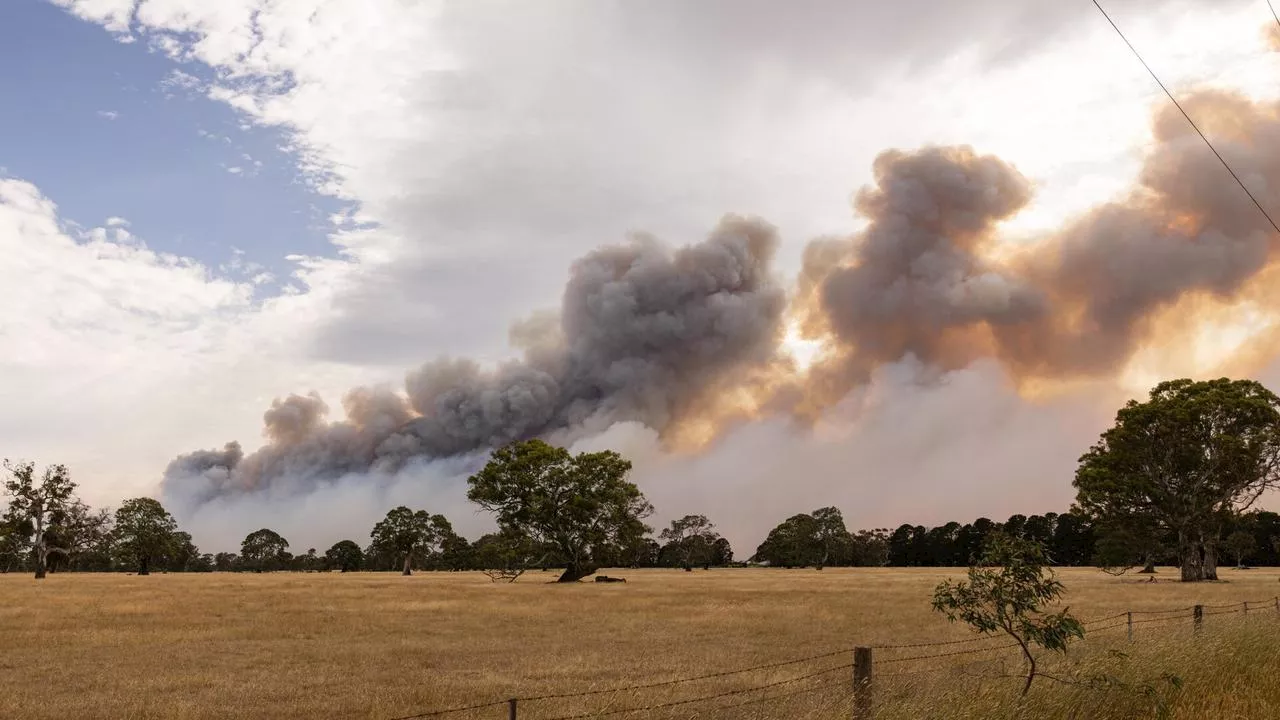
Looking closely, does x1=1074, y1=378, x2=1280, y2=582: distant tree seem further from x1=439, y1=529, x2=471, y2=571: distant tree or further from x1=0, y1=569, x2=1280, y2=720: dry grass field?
x1=439, y1=529, x2=471, y2=571: distant tree

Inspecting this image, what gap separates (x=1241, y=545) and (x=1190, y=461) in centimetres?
8823

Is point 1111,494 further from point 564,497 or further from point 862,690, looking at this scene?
point 862,690

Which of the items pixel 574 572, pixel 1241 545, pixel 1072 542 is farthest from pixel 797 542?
pixel 574 572

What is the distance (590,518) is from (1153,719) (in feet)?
227

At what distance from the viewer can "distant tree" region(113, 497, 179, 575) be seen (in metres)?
130

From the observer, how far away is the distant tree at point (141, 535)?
129625 mm

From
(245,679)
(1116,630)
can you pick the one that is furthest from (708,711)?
(1116,630)

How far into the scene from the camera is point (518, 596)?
1957 inches

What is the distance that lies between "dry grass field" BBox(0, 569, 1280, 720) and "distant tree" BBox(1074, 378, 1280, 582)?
3067cm

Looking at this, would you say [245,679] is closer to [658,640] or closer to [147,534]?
[658,640]

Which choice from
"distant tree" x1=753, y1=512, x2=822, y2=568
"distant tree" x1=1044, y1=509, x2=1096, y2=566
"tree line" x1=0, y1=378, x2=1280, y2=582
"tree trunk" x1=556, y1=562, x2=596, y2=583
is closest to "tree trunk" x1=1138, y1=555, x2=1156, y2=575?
"tree line" x1=0, y1=378, x2=1280, y2=582

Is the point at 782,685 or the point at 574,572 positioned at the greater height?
the point at 782,685

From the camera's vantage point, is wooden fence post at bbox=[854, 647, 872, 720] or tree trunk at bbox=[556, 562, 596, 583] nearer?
wooden fence post at bbox=[854, 647, 872, 720]

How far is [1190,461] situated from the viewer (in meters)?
65.1
